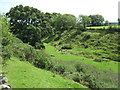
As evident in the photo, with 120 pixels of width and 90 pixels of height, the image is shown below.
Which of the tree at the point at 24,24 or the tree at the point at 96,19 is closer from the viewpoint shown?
the tree at the point at 24,24

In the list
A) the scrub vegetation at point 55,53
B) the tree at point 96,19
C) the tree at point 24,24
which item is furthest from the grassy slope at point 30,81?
the tree at point 96,19

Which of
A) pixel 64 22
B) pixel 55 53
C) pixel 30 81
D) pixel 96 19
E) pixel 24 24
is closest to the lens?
pixel 30 81

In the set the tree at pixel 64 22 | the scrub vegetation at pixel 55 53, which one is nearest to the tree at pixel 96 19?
the scrub vegetation at pixel 55 53

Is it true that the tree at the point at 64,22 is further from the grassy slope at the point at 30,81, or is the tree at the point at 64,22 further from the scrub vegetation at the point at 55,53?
the grassy slope at the point at 30,81

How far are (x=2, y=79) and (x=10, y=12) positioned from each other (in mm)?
35619

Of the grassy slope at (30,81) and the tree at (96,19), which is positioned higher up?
the tree at (96,19)

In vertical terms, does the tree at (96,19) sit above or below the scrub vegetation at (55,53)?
above

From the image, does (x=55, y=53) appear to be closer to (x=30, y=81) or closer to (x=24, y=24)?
(x=24, y=24)

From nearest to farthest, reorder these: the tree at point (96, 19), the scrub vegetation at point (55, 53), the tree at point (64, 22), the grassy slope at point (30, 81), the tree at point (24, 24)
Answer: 1. the grassy slope at point (30, 81)
2. the scrub vegetation at point (55, 53)
3. the tree at point (24, 24)
4. the tree at point (64, 22)
5. the tree at point (96, 19)

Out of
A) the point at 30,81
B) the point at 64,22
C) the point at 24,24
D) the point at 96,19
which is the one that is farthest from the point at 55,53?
the point at 96,19

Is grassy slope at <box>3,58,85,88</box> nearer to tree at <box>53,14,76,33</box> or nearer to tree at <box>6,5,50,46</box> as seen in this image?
tree at <box>6,5,50,46</box>

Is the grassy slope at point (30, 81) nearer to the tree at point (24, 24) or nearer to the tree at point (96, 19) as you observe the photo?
the tree at point (24, 24)

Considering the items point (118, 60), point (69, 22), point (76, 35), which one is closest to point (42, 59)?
point (118, 60)

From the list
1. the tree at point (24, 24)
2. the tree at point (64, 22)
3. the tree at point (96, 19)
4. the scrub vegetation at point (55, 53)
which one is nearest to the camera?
the scrub vegetation at point (55, 53)
